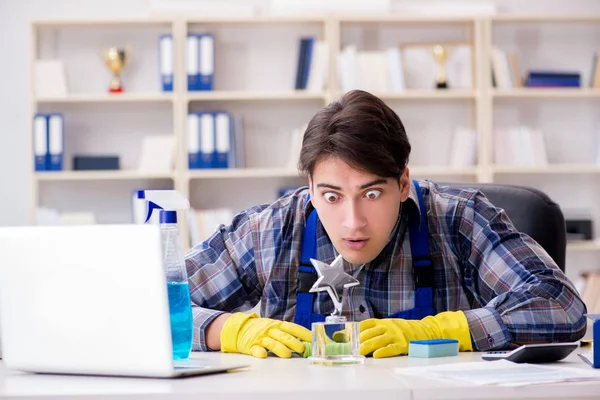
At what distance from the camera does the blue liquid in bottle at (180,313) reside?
4.07ft

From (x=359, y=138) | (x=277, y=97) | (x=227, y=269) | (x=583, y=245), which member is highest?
(x=277, y=97)

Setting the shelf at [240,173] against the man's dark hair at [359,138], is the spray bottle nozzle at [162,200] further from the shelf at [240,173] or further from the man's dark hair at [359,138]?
the shelf at [240,173]

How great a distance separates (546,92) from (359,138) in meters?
3.08

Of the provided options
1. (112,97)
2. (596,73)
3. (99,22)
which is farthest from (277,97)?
(596,73)

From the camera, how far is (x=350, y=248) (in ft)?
5.59

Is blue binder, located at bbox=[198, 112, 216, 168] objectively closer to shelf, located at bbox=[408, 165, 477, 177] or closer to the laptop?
shelf, located at bbox=[408, 165, 477, 177]

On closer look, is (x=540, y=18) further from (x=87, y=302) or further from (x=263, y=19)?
(x=87, y=302)

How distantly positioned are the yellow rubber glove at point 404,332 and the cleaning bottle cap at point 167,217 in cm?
39

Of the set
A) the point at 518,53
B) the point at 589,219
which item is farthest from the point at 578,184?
the point at 518,53

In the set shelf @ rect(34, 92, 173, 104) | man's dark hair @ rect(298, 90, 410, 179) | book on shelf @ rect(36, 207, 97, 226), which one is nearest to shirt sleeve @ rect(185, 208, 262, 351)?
man's dark hair @ rect(298, 90, 410, 179)

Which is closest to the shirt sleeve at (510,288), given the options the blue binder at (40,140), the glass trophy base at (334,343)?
the glass trophy base at (334,343)

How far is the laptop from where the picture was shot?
3.73 feet

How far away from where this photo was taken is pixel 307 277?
1.86 meters

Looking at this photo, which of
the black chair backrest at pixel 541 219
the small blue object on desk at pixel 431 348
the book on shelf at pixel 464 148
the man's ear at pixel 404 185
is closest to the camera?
the small blue object on desk at pixel 431 348
